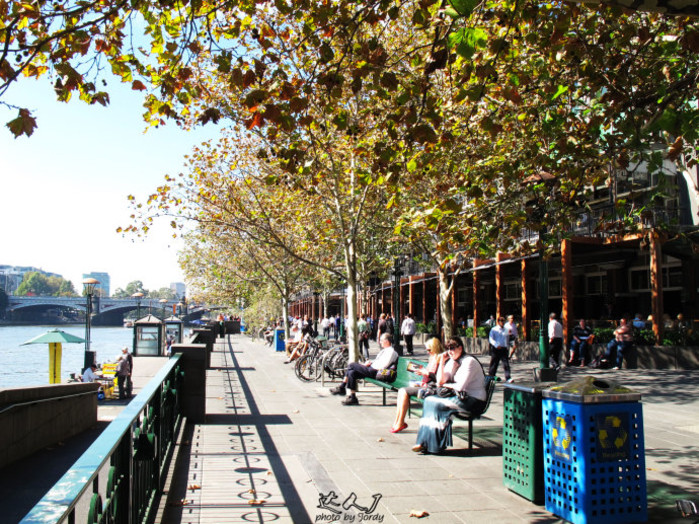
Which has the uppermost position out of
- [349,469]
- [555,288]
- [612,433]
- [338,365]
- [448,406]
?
[555,288]

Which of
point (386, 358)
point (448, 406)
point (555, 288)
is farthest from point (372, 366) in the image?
point (555, 288)

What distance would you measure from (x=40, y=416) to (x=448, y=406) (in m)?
7.56

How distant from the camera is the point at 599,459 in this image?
479 cm

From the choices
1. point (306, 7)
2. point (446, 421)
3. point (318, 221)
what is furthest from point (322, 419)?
point (318, 221)

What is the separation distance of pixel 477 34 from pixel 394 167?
3464 millimetres

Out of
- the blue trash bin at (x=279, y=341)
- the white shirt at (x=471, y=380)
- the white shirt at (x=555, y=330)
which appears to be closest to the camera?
the white shirt at (x=471, y=380)

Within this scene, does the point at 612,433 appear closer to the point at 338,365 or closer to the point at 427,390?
the point at 427,390

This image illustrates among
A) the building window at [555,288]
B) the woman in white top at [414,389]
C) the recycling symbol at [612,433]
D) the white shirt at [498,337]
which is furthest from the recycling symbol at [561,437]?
the building window at [555,288]

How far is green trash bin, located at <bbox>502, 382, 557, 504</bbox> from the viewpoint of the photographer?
211 inches

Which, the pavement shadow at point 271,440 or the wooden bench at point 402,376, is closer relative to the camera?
the pavement shadow at point 271,440

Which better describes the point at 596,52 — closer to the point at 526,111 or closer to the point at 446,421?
the point at 526,111

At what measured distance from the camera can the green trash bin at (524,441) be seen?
5.36 metres

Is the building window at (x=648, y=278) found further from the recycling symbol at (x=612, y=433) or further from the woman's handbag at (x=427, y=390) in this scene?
the recycling symbol at (x=612, y=433)

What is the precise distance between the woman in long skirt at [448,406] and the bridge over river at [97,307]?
10287 cm
